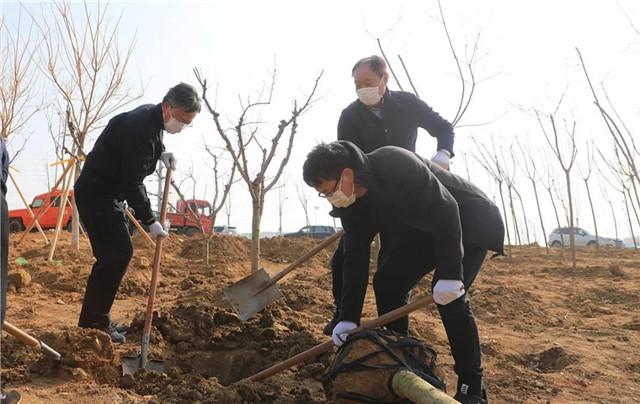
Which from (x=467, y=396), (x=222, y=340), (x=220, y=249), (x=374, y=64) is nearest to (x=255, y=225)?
(x=222, y=340)

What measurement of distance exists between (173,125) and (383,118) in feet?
4.26

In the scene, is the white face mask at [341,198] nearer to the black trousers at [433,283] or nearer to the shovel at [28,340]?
the black trousers at [433,283]

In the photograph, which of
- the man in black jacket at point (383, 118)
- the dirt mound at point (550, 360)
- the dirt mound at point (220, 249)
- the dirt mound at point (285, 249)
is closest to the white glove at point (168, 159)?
the man in black jacket at point (383, 118)

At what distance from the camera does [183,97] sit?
340 cm

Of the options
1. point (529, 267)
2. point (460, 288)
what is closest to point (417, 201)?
point (460, 288)

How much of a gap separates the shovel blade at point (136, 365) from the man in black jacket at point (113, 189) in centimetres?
41

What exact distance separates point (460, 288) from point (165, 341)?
2148mm

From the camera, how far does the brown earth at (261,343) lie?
2.83 meters

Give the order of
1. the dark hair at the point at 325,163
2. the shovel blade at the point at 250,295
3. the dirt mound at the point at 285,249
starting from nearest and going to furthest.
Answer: the dark hair at the point at 325,163 → the shovel blade at the point at 250,295 → the dirt mound at the point at 285,249

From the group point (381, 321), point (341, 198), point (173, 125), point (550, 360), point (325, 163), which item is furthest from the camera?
point (550, 360)

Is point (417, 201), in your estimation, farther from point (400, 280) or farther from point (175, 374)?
point (175, 374)

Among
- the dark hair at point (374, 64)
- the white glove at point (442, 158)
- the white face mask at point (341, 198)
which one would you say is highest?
the dark hair at point (374, 64)

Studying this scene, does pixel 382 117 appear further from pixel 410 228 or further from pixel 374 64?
pixel 410 228

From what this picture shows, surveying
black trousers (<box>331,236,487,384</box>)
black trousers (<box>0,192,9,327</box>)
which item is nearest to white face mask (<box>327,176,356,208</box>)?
black trousers (<box>331,236,487,384</box>)
